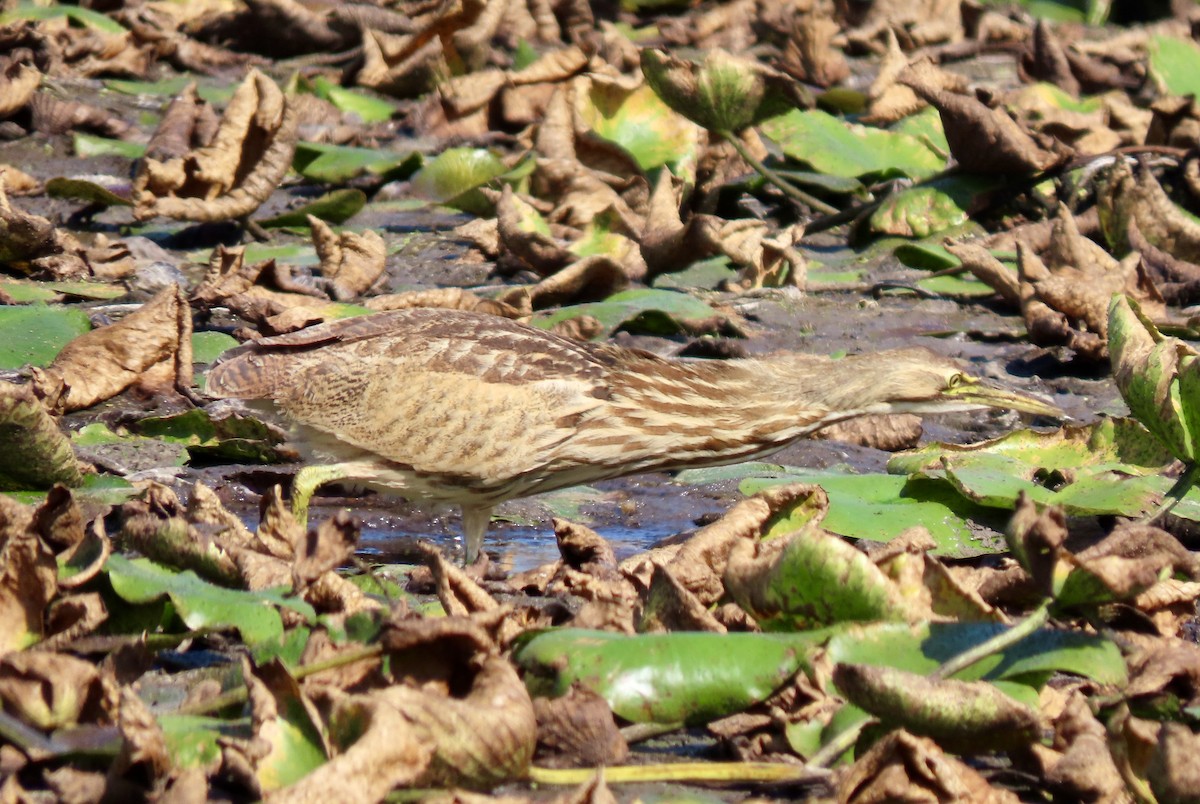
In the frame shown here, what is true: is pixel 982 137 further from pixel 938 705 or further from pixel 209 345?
pixel 938 705

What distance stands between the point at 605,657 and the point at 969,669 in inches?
23.5

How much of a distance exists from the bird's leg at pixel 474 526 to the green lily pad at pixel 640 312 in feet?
3.85

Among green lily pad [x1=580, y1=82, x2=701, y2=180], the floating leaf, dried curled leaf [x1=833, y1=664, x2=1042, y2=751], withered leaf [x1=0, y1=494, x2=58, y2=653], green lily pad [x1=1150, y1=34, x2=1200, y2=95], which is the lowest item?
green lily pad [x1=580, y1=82, x2=701, y2=180]

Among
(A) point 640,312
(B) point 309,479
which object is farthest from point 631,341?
(B) point 309,479

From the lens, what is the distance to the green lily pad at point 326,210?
25.2 feet

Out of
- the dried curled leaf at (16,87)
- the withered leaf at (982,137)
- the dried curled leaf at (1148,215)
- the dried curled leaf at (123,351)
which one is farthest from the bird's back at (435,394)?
the dried curled leaf at (16,87)

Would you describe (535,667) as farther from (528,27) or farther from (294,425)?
(528,27)

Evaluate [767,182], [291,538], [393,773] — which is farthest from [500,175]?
[393,773]

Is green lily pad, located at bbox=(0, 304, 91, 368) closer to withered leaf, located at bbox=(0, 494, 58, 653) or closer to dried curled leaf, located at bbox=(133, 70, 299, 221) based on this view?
dried curled leaf, located at bbox=(133, 70, 299, 221)

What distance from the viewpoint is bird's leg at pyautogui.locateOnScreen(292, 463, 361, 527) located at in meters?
5.07

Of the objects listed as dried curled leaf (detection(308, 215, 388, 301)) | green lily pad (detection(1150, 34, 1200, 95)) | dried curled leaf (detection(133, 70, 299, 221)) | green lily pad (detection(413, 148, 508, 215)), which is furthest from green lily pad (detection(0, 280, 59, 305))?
green lily pad (detection(1150, 34, 1200, 95))

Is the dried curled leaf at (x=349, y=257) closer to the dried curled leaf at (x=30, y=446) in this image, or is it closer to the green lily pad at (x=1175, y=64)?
the dried curled leaf at (x=30, y=446)

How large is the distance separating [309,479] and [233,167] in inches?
96.1

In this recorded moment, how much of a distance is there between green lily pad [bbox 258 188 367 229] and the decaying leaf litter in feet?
0.10
